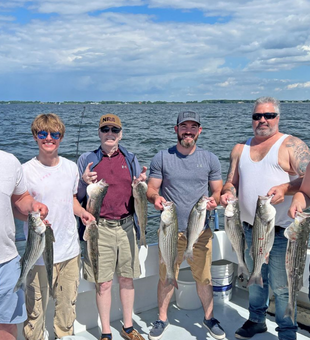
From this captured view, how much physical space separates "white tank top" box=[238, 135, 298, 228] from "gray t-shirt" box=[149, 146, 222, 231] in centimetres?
38

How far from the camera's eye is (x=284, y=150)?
376cm

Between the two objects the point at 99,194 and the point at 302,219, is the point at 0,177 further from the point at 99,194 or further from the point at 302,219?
the point at 302,219

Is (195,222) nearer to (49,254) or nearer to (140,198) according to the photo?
(140,198)

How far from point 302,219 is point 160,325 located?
88.2 inches

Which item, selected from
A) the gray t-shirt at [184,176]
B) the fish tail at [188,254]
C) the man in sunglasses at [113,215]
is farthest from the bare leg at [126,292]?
the gray t-shirt at [184,176]

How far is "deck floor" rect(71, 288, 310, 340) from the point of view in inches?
174

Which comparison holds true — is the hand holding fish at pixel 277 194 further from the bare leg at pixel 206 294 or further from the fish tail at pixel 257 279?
the bare leg at pixel 206 294

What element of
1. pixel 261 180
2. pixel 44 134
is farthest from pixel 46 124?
pixel 261 180

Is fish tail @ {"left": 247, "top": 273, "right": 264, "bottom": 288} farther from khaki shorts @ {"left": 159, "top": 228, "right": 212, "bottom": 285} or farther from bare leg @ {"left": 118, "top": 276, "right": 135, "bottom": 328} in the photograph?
bare leg @ {"left": 118, "top": 276, "right": 135, "bottom": 328}

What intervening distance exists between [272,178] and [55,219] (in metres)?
2.20

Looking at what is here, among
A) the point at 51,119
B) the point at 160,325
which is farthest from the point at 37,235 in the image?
the point at 160,325

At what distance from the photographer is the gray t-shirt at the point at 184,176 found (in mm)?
4102

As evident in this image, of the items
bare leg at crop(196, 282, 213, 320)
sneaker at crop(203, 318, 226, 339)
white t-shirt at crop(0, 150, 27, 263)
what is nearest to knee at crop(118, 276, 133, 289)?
bare leg at crop(196, 282, 213, 320)

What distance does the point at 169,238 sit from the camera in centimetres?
385
